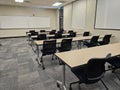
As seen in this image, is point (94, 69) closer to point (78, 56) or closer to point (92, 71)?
point (92, 71)

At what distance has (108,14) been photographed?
522 cm

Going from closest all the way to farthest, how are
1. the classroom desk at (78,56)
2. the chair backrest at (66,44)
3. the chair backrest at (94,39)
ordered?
the classroom desk at (78,56) → the chair backrest at (66,44) → the chair backrest at (94,39)

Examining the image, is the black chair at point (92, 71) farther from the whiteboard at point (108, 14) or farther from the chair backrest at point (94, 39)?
the whiteboard at point (108, 14)

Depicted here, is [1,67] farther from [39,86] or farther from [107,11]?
[107,11]

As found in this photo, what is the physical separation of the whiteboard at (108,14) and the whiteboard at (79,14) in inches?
55.0

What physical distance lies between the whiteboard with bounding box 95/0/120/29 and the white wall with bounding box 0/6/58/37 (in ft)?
21.7

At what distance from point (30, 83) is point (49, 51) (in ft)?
3.85

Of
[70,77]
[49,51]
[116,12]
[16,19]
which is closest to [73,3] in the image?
[116,12]

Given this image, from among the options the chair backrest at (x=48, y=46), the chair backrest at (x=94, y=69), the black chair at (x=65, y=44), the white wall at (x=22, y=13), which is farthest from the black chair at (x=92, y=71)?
the white wall at (x=22, y=13)

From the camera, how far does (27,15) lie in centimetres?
1038

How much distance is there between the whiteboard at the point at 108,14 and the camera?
189 inches

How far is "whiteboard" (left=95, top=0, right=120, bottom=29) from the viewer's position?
15.8 ft

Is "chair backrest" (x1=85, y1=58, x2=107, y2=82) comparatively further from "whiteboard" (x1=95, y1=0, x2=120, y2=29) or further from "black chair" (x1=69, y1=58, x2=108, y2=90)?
"whiteboard" (x1=95, y1=0, x2=120, y2=29)

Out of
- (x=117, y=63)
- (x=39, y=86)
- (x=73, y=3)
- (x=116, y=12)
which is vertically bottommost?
(x=39, y=86)
